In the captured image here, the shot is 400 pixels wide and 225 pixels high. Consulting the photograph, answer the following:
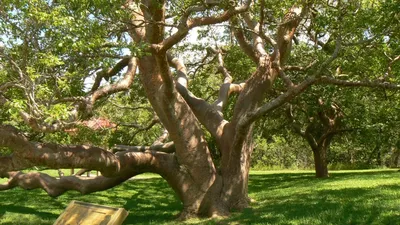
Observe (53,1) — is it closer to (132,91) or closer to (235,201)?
(235,201)

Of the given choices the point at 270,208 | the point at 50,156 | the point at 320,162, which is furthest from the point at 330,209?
the point at 320,162

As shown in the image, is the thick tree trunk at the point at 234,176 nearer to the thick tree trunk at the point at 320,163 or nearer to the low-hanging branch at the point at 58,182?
the low-hanging branch at the point at 58,182

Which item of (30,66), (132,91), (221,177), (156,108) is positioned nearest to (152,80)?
(156,108)

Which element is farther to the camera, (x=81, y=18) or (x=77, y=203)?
A: (x=81, y=18)

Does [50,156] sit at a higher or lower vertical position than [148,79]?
lower

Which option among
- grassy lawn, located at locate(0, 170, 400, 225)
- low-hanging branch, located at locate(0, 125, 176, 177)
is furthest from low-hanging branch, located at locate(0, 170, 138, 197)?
low-hanging branch, located at locate(0, 125, 176, 177)

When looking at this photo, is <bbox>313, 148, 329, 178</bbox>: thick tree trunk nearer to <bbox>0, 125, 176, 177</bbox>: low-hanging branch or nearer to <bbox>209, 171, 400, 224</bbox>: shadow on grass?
<bbox>209, 171, 400, 224</bbox>: shadow on grass

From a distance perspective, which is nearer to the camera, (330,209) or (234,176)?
(330,209)

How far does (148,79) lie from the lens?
9.94 meters

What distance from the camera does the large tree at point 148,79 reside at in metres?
6.67

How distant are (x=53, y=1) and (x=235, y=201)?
600 cm

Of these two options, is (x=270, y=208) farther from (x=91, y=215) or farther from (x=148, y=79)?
(x=91, y=215)

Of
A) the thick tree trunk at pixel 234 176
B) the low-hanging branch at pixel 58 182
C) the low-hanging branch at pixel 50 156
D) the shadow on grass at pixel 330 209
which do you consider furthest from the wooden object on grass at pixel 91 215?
the thick tree trunk at pixel 234 176

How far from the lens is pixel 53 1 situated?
738 cm
